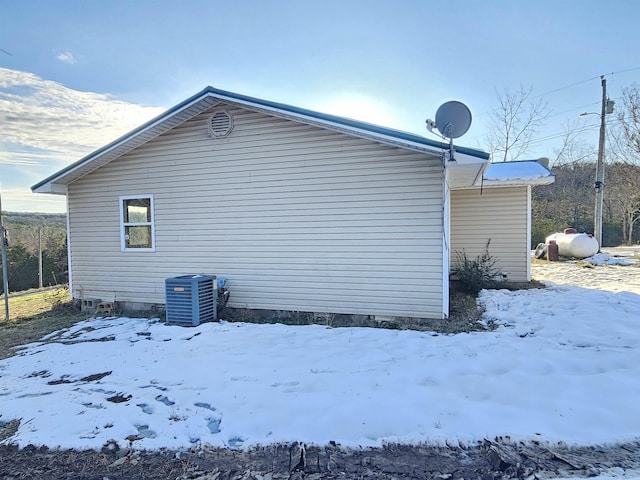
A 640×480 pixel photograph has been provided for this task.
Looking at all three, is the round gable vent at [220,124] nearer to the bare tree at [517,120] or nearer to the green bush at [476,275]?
the green bush at [476,275]

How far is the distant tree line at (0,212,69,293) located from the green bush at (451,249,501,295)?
15424 mm

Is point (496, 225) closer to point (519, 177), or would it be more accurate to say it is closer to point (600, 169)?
point (519, 177)

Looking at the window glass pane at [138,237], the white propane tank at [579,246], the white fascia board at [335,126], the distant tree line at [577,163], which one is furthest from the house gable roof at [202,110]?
the distant tree line at [577,163]

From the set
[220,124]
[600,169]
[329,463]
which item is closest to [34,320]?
[220,124]

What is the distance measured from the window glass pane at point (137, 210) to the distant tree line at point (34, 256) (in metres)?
9.96

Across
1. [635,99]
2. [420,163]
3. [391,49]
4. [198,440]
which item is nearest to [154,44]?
[391,49]

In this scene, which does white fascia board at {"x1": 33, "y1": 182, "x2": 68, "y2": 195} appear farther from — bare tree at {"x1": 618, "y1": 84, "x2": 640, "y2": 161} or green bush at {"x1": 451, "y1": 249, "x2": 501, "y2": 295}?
bare tree at {"x1": 618, "y1": 84, "x2": 640, "y2": 161}

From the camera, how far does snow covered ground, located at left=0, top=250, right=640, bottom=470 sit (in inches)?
116

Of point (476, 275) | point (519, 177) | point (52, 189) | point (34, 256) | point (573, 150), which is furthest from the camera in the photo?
point (573, 150)

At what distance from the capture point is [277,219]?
6684 millimetres

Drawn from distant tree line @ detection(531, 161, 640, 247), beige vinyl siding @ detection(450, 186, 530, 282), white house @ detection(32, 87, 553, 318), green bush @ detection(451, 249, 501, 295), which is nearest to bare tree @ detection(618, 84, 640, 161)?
distant tree line @ detection(531, 161, 640, 247)

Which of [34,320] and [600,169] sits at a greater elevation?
[600,169]

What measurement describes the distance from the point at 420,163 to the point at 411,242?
49.7 inches

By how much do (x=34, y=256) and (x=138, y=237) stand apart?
13.3m
